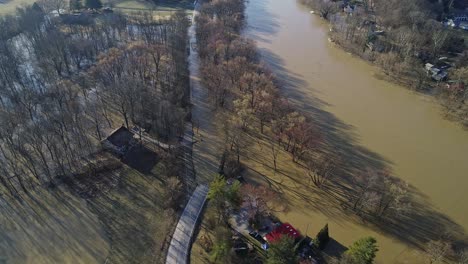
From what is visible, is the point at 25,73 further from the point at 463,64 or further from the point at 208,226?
the point at 463,64

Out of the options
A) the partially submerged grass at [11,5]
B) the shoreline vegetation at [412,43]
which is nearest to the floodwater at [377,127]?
the shoreline vegetation at [412,43]

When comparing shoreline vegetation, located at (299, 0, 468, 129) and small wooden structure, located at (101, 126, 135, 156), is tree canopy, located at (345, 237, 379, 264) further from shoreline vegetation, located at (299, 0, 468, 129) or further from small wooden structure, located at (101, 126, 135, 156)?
shoreline vegetation, located at (299, 0, 468, 129)

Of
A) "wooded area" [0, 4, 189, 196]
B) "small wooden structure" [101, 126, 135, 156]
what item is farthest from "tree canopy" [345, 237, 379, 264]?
"small wooden structure" [101, 126, 135, 156]

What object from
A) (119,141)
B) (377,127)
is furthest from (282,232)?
(377,127)

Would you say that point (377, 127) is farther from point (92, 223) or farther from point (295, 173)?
point (92, 223)

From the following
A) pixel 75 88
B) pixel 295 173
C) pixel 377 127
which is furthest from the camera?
pixel 377 127
